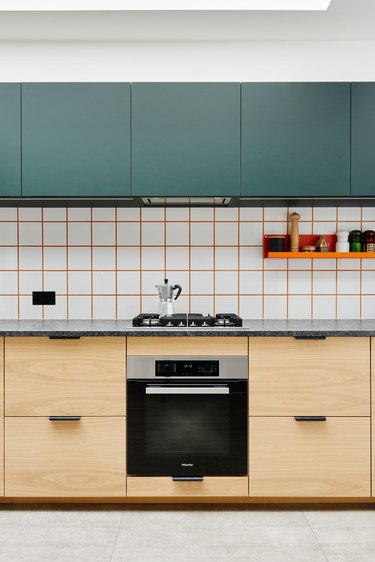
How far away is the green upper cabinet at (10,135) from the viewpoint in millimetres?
2402

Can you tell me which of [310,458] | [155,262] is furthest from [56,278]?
[310,458]

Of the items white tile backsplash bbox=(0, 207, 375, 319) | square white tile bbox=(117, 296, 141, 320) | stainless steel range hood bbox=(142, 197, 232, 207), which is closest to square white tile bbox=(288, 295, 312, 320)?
white tile backsplash bbox=(0, 207, 375, 319)

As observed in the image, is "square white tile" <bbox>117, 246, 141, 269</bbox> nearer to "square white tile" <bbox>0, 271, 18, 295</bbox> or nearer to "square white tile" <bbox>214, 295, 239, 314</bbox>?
"square white tile" <bbox>214, 295, 239, 314</bbox>

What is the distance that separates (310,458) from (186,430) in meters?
0.60

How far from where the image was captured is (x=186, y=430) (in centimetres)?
218

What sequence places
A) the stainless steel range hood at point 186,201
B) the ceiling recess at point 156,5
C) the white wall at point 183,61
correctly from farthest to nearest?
the white wall at point 183,61, the stainless steel range hood at point 186,201, the ceiling recess at point 156,5

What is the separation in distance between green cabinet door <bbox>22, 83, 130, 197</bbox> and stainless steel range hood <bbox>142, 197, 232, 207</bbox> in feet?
0.81

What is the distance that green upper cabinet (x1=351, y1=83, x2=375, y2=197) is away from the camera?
2.43 m

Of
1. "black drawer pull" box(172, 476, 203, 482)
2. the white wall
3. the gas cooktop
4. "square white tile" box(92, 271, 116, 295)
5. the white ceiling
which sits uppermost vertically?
the white ceiling

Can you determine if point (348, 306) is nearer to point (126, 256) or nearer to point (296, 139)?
point (296, 139)

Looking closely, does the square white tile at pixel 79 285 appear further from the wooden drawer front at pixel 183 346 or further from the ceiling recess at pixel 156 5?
the ceiling recess at pixel 156 5

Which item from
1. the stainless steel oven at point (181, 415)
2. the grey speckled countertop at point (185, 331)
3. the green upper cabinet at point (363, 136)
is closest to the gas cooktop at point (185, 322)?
the grey speckled countertop at point (185, 331)

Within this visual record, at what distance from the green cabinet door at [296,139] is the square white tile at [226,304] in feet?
2.22
